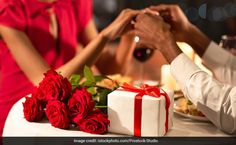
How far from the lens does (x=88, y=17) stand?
2211 mm

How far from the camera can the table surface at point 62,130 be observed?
112cm

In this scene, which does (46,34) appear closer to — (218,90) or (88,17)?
(88,17)

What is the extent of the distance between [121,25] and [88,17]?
0.65 metres

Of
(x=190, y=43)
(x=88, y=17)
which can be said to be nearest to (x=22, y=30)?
(x=88, y=17)

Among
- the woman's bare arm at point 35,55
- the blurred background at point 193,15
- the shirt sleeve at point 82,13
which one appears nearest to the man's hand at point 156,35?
the woman's bare arm at point 35,55

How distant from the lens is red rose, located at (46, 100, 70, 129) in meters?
1.12

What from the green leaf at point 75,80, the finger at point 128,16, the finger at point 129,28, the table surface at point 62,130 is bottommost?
the table surface at point 62,130

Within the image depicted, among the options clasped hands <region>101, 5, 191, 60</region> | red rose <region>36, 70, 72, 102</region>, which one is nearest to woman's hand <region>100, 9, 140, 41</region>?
clasped hands <region>101, 5, 191, 60</region>

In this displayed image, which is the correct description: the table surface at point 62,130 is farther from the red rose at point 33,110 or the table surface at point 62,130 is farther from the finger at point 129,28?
the finger at point 129,28

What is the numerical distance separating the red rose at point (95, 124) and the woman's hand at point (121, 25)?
52 cm

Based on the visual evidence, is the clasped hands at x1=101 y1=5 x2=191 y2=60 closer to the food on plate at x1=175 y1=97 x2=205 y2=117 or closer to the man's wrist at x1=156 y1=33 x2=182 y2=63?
the man's wrist at x1=156 y1=33 x2=182 y2=63

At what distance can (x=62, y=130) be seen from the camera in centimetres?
114

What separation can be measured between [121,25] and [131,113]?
0.57 meters

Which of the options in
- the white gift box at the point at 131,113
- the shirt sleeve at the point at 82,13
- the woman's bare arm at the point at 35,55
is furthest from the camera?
the shirt sleeve at the point at 82,13
